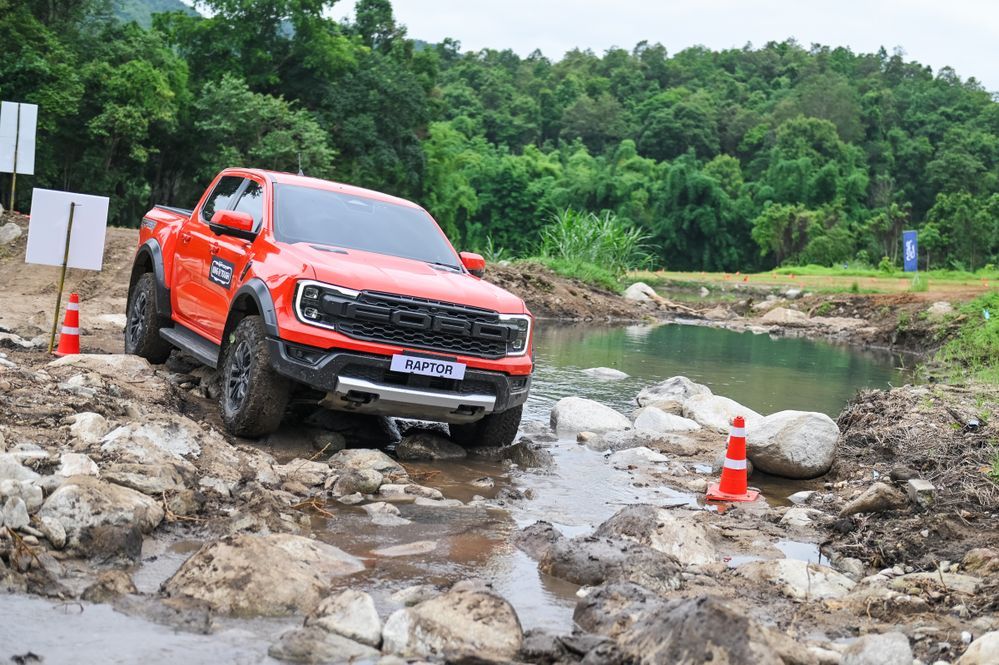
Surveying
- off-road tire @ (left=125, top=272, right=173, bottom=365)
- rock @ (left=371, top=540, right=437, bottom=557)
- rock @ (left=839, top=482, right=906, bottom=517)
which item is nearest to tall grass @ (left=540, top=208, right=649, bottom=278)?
off-road tire @ (left=125, top=272, right=173, bottom=365)

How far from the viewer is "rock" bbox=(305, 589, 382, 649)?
4.65 metres

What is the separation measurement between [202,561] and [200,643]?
70 centimetres

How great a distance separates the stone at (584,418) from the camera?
1076 centimetres

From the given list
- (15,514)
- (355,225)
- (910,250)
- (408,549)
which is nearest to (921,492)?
(408,549)

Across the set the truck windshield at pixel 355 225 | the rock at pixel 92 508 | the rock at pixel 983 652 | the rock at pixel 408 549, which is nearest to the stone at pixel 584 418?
the truck windshield at pixel 355 225

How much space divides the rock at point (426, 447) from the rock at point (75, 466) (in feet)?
9.11

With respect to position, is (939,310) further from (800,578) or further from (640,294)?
(800,578)

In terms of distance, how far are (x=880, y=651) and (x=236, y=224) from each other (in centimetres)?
582

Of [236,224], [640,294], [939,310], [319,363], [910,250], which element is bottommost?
[640,294]

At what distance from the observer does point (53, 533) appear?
539 centimetres

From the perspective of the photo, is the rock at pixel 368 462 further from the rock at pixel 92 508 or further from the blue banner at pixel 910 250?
the blue banner at pixel 910 250

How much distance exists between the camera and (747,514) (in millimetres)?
7762

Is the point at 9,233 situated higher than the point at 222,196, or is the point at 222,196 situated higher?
the point at 222,196

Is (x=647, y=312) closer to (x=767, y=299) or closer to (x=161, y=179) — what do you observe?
(x=767, y=299)
